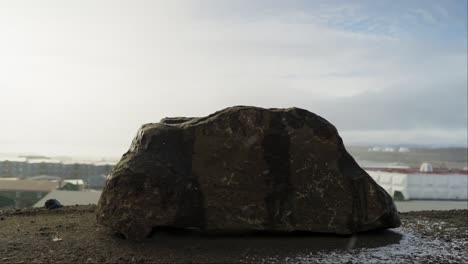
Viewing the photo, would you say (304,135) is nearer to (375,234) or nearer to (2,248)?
(375,234)

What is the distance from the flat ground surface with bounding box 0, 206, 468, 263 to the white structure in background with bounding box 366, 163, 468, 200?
9.13 metres

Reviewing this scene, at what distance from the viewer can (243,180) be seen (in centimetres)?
855

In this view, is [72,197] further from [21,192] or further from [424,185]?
[424,185]

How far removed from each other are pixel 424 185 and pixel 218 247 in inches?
536

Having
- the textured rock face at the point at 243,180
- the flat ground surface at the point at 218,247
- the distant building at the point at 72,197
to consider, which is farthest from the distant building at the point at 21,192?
the textured rock face at the point at 243,180

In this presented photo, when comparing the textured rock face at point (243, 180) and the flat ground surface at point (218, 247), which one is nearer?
the flat ground surface at point (218, 247)

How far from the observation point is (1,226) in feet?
31.7

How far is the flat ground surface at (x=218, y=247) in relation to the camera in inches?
283

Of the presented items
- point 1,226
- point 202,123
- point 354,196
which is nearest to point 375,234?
point 354,196

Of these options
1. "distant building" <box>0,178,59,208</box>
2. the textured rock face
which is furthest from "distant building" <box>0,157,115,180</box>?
the textured rock face

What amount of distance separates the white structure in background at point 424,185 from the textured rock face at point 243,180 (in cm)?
1037

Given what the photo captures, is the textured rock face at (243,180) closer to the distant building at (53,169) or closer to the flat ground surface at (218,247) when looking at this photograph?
the flat ground surface at (218,247)

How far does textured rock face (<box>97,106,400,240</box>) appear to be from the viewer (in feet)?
26.8

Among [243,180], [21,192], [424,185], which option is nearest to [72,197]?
[21,192]
